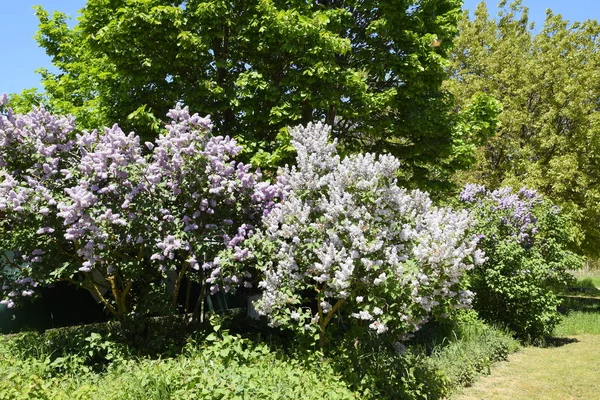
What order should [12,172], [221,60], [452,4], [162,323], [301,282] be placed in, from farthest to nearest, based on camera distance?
1. [452,4]
2. [221,60]
3. [162,323]
4. [12,172]
5. [301,282]

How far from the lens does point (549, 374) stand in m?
8.02

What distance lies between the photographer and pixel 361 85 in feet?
31.3

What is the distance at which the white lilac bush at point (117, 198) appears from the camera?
19.3 ft

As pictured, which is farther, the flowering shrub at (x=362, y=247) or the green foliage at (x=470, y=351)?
the green foliage at (x=470, y=351)

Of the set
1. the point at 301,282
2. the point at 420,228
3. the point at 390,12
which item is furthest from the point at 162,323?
the point at 390,12

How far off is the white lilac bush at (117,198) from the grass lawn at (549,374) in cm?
406

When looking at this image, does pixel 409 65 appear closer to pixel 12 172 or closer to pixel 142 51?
pixel 142 51

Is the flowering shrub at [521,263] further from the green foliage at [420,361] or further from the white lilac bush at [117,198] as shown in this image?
the white lilac bush at [117,198]

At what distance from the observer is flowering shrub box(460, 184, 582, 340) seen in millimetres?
9875

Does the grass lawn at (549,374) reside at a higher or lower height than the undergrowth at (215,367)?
lower

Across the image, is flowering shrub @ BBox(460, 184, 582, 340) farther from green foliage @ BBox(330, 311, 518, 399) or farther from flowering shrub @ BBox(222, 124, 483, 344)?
flowering shrub @ BBox(222, 124, 483, 344)

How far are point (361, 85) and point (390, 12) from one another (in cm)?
220

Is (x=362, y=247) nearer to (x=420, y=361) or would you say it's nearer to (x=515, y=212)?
(x=420, y=361)

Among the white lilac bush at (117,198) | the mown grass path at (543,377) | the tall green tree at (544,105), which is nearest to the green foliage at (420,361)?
the mown grass path at (543,377)
